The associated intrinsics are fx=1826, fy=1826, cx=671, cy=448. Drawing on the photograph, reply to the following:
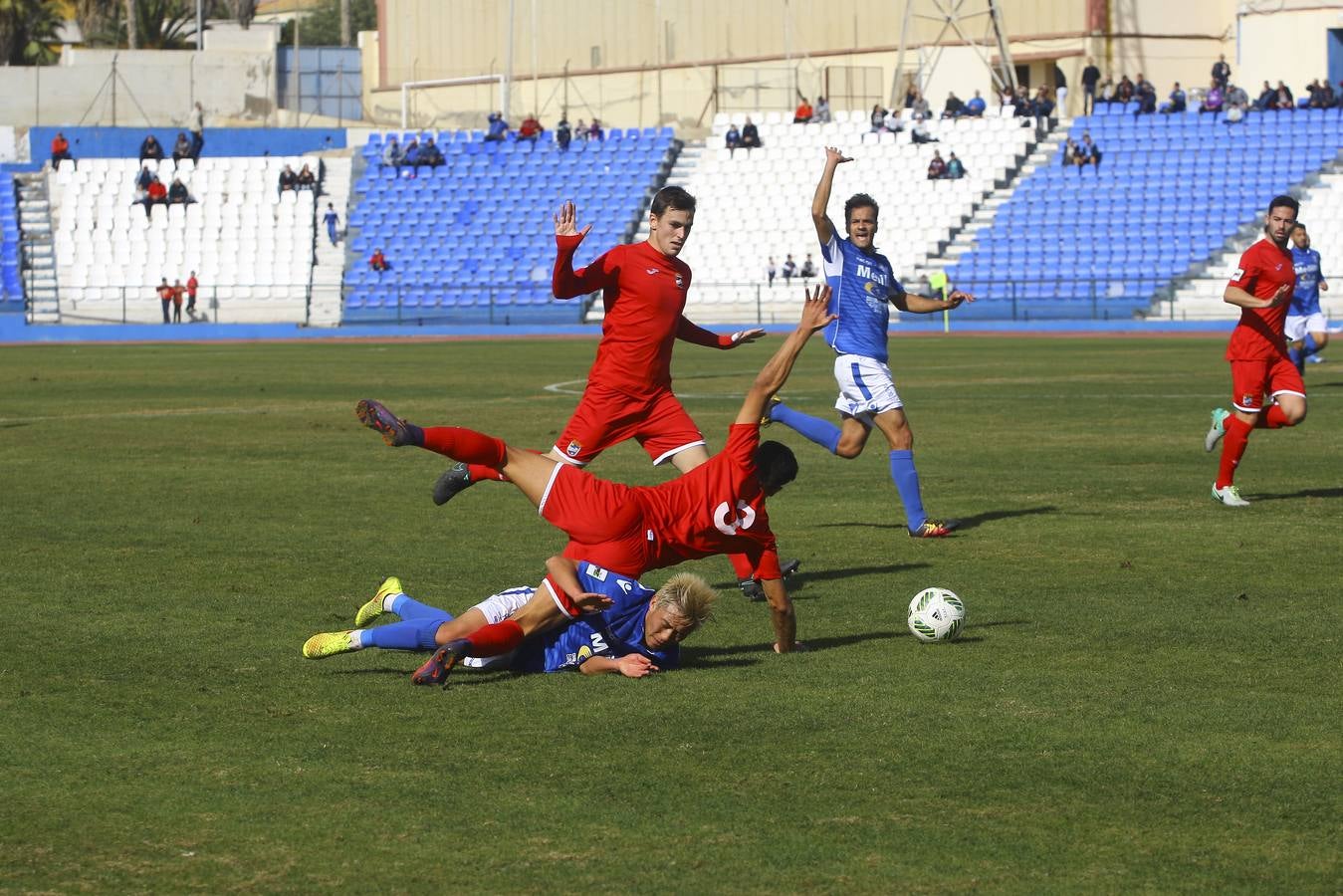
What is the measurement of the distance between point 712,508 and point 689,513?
0.10 m

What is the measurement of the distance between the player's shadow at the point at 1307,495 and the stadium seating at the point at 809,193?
123 feet

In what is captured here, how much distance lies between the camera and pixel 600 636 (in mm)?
7871

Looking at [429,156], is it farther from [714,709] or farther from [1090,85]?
[714,709]

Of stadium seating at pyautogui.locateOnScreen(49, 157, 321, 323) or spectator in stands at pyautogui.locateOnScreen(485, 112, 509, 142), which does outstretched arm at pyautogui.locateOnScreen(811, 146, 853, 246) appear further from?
spectator in stands at pyautogui.locateOnScreen(485, 112, 509, 142)

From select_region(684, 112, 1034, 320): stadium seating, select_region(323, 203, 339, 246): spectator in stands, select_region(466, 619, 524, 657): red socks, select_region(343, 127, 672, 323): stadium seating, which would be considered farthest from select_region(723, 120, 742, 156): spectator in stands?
select_region(466, 619, 524, 657): red socks

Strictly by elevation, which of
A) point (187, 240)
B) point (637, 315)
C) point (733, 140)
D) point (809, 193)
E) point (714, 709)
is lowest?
point (714, 709)

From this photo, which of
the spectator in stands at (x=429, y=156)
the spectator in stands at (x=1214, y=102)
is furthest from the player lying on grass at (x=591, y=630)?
the spectator in stands at (x=429, y=156)

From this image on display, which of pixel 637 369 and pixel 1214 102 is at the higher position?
pixel 1214 102

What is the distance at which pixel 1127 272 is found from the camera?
48.9 m

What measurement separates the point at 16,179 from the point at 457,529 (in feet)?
173

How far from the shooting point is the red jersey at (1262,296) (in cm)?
1354

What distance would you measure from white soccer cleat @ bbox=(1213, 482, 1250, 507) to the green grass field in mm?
203

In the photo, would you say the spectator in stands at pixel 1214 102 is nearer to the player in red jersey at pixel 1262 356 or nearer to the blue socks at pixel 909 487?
the player in red jersey at pixel 1262 356

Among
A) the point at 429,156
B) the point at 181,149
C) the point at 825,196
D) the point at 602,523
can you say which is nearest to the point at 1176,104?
the point at 429,156
